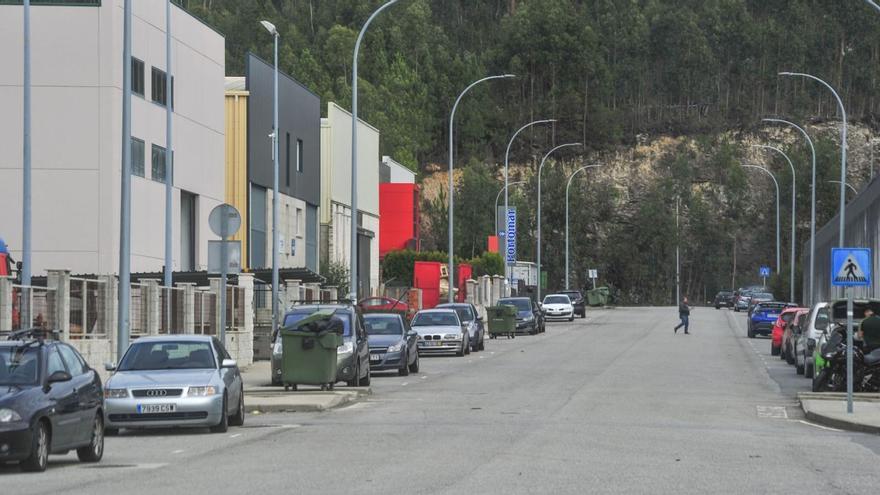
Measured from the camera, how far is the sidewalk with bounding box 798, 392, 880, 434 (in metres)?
23.2

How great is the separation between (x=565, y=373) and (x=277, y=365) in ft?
28.8

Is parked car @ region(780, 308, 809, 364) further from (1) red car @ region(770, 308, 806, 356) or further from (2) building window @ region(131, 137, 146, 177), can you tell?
(2) building window @ region(131, 137, 146, 177)

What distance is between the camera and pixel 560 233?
374 feet

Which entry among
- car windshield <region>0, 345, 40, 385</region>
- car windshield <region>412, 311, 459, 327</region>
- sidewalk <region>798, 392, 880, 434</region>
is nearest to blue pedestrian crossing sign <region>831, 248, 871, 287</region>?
sidewalk <region>798, 392, 880, 434</region>

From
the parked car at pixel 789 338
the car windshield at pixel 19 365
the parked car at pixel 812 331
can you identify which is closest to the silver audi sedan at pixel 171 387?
the car windshield at pixel 19 365

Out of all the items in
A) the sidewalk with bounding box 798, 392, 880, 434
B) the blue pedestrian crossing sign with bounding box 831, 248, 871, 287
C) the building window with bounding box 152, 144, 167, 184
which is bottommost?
the sidewalk with bounding box 798, 392, 880, 434

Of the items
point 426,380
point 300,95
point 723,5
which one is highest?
point 723,5

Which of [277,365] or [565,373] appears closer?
[277,365]

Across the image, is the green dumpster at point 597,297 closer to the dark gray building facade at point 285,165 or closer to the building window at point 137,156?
the dark gray building facade at point 285,165

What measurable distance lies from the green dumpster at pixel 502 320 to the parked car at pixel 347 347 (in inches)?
1167

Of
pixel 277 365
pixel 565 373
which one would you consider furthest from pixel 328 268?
pixel 277 365

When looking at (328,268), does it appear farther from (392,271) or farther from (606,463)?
(606,463)

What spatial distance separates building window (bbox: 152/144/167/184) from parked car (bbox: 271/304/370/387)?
26.0m

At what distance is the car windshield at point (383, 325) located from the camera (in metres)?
38.5
